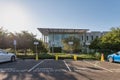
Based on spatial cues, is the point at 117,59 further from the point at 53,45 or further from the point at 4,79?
the point at 53,45

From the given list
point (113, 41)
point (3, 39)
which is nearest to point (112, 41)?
point (113, 41)

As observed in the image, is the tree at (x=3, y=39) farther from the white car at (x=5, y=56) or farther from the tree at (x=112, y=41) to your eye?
the tree at (x=112, y=41)

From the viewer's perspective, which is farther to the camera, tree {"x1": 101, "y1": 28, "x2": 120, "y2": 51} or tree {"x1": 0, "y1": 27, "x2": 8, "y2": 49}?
tree {"x1": 0, "y1": 27, "x2": 8, "y2": 49}

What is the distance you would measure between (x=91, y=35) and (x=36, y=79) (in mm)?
60874

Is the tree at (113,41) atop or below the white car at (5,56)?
atop

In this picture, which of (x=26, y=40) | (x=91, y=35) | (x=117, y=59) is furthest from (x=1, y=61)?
(x=91, y=35)

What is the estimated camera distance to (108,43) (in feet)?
116

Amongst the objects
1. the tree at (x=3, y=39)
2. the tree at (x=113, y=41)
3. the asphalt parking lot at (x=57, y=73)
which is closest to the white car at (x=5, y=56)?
the asphalt parking lot at (x=57, y=73)

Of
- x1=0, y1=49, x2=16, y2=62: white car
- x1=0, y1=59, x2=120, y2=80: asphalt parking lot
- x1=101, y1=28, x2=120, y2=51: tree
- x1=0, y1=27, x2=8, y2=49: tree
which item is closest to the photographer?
x1=0, y1=59, x2=120, y2=80: asphalt parking lot

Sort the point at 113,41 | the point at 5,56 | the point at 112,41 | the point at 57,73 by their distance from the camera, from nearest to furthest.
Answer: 1. the point at 57,73
2. the point at 5,56
3. the point at 113,41
4. the point at 112,41

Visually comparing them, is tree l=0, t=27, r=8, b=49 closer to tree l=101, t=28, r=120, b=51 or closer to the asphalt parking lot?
tree l=101, t=28, r=120, b=51

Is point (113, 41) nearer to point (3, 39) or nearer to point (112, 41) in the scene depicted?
point (112, 41)

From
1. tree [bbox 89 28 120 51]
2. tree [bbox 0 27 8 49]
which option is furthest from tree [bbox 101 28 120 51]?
tree [bbox 0 27 8 49]


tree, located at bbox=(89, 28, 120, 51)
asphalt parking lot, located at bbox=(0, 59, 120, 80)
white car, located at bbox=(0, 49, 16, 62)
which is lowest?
asphalt parking lot, located at bbox=(0, 59, 120, 80)
